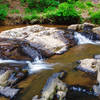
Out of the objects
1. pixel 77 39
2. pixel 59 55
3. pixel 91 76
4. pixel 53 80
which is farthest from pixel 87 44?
pixel 53 80

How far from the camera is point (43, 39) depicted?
9.05 m

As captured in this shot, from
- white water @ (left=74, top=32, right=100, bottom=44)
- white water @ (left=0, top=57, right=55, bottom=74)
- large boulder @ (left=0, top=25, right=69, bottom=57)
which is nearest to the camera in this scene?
white water @ (left=0, top=57, right=55, bottom=74)

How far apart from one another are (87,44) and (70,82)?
497 centimetres

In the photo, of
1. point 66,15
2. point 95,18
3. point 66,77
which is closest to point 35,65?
point 66,77

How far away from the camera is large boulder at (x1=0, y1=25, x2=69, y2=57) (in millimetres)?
8469

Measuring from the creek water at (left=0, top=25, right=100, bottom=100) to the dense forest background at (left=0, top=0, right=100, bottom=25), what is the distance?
6.51 metres

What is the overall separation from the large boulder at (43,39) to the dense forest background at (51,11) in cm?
500

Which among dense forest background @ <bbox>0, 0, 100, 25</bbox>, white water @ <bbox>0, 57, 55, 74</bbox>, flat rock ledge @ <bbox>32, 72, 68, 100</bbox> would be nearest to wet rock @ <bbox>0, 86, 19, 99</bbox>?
flat rock ledge @ <bbox>32, 72, 68, 100</bbox>

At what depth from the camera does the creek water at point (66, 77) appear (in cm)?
508

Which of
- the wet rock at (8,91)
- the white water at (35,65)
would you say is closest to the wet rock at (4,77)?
the wet rock at (8,91)

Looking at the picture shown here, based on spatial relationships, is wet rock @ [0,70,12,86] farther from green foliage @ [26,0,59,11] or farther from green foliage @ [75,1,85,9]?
green foliage @ [75,1,85,9]

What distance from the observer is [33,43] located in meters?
8.70

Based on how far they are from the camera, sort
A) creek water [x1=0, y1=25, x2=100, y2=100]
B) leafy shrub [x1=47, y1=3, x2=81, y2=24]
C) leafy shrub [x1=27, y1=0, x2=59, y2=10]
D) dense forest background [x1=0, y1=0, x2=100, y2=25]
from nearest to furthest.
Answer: creek water [x1=0, y1=25, x2=100, y2=100] → leafy shrub [x1=47, y1=3, x2=81, y2=24] → dense forest background [x1=0, y1=0, x2=100, y2=25] → leafy shrub [x1=27, y1=0, x2=59, y2=10]

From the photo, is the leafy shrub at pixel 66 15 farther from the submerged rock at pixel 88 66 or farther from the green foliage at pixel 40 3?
the submerged rock at pixel 88 66
